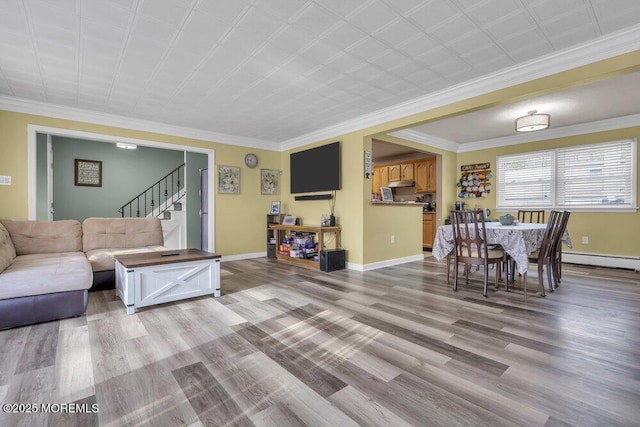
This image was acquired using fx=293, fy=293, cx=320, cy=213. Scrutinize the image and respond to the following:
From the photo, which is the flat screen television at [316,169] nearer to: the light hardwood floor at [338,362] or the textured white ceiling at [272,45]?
the textured white ceiling at [272,45]

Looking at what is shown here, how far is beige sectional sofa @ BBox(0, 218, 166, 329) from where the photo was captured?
241cm

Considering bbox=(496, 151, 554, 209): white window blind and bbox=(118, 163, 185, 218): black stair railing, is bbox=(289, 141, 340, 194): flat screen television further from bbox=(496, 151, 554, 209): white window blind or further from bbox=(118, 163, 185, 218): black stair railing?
bbox=(496, 151, 554, 209): white window blind

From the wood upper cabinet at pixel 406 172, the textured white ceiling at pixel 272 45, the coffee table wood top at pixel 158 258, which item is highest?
the textured white ceiling at pixel 272 45

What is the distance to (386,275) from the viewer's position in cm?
432

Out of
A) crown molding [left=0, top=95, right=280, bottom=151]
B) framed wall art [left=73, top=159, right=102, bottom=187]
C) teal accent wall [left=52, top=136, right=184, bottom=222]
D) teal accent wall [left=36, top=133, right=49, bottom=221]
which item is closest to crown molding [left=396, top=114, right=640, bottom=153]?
crown molding [left=0, top=95, right=280, bottom=151]

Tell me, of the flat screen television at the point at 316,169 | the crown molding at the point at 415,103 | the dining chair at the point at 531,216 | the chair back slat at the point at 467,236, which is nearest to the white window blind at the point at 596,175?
the dining chair at the point at 531,216

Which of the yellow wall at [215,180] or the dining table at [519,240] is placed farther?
the yellow wall at [215,180]

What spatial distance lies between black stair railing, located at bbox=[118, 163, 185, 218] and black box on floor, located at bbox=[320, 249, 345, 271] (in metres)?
4.54

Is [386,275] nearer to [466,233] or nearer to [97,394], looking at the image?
[466,233]

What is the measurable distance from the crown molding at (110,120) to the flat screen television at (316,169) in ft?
3.33

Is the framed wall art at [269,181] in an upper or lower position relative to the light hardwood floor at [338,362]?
upper

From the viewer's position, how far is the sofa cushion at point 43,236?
3.54 m

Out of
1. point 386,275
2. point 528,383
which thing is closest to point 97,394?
point 528,383

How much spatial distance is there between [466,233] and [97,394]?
3544 mm
